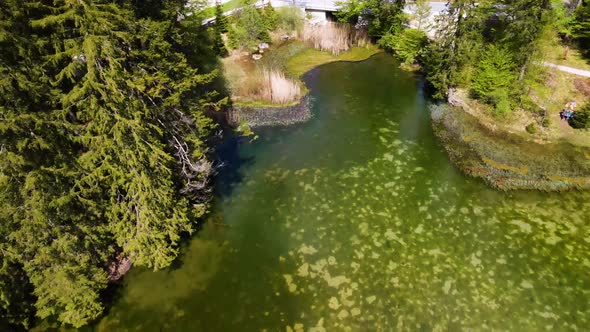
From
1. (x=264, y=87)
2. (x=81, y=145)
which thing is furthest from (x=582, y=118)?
(x=81, y=145)

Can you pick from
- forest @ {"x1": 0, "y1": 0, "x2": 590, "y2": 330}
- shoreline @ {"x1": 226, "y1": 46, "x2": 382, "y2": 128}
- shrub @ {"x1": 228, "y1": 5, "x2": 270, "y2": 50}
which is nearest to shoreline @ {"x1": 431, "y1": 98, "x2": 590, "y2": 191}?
shoreline @ {"x1": 226, "y1": 46, "x2": 382, "y2": 128}

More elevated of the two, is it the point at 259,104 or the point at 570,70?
the point at 570,70

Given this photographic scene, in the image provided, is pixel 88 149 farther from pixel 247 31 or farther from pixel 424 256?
pixel 247 31

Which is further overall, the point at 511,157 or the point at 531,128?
the point at 531,128

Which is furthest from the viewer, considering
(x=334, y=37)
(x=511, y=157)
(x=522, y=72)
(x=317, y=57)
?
(x=334, y=37)

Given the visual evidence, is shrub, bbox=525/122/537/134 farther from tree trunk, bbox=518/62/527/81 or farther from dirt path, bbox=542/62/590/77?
dirt path, bbox=542/62/590/77

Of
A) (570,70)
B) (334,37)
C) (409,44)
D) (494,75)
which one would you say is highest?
(334,37)
